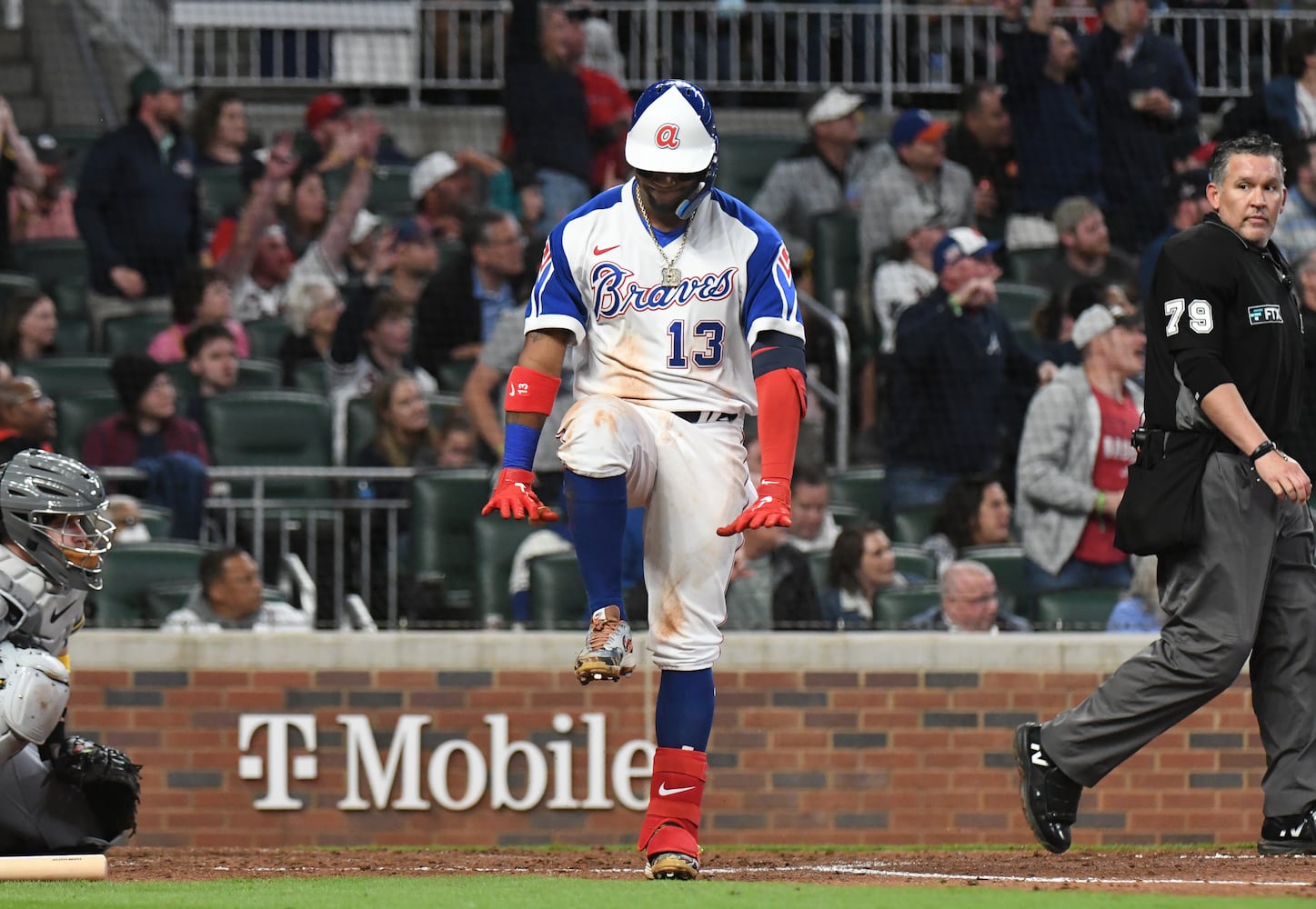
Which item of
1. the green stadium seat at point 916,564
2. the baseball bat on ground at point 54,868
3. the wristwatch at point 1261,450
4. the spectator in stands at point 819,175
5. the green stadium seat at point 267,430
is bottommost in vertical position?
the baseball bat on ground at point 54,868

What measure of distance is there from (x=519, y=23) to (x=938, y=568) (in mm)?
4348

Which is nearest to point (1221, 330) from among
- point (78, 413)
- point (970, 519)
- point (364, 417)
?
point (970, 519)

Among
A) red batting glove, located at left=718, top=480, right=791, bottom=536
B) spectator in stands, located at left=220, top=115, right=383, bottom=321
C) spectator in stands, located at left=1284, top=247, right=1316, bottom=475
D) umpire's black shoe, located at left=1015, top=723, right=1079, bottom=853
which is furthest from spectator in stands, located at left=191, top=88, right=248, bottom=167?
umpire's black shoe, located at left=1015, top=723, right=1079, bottom=853

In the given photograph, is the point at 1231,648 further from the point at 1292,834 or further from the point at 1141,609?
the point at 1141,609

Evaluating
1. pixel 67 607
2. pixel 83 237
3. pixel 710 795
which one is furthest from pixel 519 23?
pixel 67 607

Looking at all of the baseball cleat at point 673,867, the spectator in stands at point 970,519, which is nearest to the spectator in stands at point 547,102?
the spectator in stands at point 970,519

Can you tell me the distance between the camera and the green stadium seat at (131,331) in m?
9.55

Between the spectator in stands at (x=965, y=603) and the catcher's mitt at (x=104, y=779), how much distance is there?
3.10 metres

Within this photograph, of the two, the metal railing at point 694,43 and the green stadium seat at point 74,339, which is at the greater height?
the metal railing at point 694,43

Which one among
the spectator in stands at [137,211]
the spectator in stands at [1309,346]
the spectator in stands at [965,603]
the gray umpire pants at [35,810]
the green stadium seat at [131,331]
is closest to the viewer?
the gray umpire pants at [35,810]

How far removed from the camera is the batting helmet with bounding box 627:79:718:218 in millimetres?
4832

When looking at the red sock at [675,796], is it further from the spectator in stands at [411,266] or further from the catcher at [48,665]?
the spectator in stands at [411,266]

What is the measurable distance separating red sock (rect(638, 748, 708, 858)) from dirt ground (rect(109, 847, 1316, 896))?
139 mm

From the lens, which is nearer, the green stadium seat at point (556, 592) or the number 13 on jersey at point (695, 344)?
the number 13 on jersey at point (695, 344)
